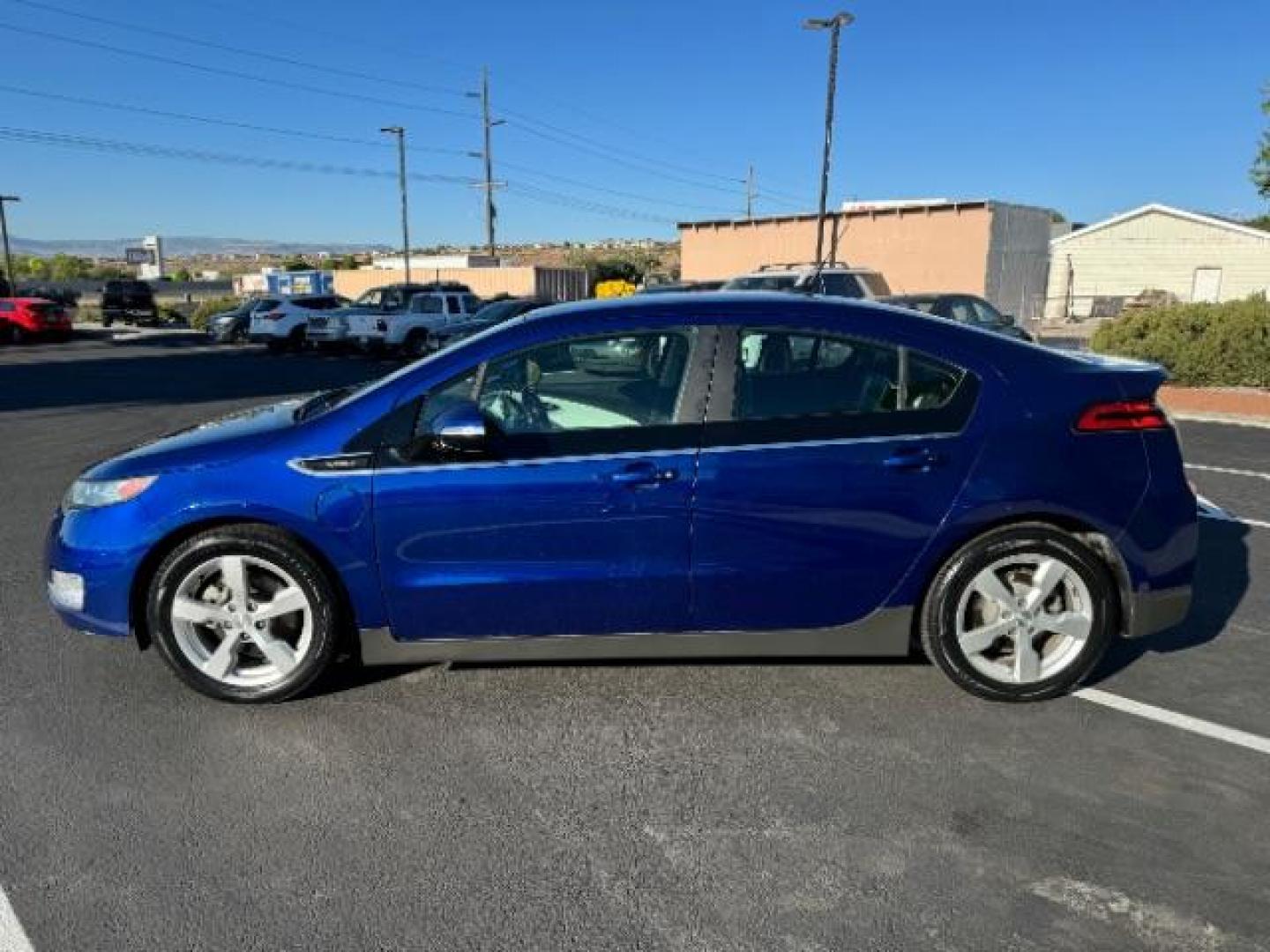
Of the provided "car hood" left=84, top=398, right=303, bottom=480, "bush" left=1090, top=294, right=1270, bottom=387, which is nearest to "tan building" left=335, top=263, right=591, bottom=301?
"bush" left=1090, top=294, right=1270, bottom=387

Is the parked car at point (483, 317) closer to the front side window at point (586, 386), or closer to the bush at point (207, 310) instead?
the front side window at point (586, 386)

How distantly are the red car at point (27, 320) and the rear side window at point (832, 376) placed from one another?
31.7 m

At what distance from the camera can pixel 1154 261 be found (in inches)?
1492

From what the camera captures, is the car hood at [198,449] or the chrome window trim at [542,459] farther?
the car hood at [198,449]

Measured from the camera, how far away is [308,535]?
3.25 meters

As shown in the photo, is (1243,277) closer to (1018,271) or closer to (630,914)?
(1018,271)

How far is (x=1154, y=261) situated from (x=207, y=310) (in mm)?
41545

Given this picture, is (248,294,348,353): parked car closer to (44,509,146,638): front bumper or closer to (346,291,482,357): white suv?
(346,291,482,357): white suv

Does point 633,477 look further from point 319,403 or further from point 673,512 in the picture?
point 319,403

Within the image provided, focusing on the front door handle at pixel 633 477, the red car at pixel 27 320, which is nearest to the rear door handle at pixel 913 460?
the front door handle at pixel 633 477

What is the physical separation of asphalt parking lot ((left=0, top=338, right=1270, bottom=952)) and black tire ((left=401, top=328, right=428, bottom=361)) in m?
18.1


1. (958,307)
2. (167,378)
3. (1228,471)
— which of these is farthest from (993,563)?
(167,378)

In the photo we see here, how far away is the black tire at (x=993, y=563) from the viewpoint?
333 centimetres

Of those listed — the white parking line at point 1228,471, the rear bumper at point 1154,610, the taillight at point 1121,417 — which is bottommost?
the white parking line at point 1228,471
